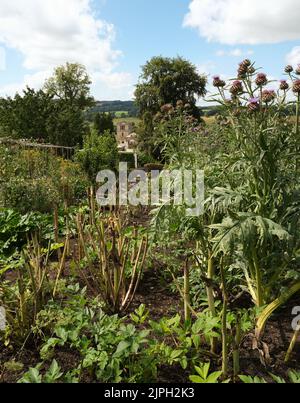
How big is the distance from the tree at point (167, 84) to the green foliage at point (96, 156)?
17488 millimetres

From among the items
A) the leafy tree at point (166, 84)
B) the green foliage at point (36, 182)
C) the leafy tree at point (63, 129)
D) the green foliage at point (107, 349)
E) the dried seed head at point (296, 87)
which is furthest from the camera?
the leafy tree at point (166, 84)

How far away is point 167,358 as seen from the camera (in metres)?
2.14

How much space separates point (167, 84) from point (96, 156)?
19.8m

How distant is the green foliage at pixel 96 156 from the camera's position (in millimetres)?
10484

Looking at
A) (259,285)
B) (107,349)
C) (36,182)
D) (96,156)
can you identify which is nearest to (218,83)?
(259,285)

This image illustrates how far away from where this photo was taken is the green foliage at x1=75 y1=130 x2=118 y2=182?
10.5m

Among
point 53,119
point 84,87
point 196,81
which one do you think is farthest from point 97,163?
point 84,87

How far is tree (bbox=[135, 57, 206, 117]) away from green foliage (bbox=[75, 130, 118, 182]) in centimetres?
1749

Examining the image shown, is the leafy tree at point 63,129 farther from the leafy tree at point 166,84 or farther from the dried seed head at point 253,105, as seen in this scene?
the dried seed head at point 253,105

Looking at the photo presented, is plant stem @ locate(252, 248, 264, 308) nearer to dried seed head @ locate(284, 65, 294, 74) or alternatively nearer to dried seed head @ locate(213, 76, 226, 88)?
dried seed head @ locate(213, 76, 226, 88)

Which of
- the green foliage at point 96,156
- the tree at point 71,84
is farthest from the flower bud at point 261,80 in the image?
the tree at point 71,84

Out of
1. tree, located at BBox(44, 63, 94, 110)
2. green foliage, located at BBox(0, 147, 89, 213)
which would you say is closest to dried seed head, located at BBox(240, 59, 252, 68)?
green foliage, located at BBox(0, 147, 89, 213)
